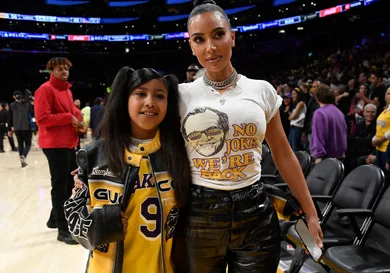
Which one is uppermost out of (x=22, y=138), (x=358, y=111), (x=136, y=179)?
(x=136, y=179)

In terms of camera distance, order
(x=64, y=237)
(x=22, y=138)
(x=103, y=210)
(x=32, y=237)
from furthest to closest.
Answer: (x=22, y=138)
(x=32, y=237)
(x=64, y=237)
(x=103, y=210)

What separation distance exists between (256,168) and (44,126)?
7.93 ft

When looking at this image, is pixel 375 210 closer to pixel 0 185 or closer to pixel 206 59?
pixel 206 59

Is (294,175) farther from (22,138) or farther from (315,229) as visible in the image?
(22,138)

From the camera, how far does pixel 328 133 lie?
392 cm

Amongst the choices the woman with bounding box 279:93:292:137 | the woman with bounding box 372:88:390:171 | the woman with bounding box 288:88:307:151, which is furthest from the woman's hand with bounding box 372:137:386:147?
the woman with bounding box 279:93:292:137

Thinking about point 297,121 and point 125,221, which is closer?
point 125,221

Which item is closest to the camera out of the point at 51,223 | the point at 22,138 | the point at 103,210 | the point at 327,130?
the point at 103,210

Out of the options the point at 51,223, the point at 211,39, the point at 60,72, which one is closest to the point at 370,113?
the point at 60,72

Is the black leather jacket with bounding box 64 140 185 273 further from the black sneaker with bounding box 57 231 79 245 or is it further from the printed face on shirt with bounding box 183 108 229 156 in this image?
the black sneaker with bounding box 57 231 79 245

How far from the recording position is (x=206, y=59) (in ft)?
4.24

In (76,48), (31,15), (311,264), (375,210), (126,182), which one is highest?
(31,15)

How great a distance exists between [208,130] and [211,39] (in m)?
0.31

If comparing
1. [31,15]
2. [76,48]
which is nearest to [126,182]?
[31,15]
